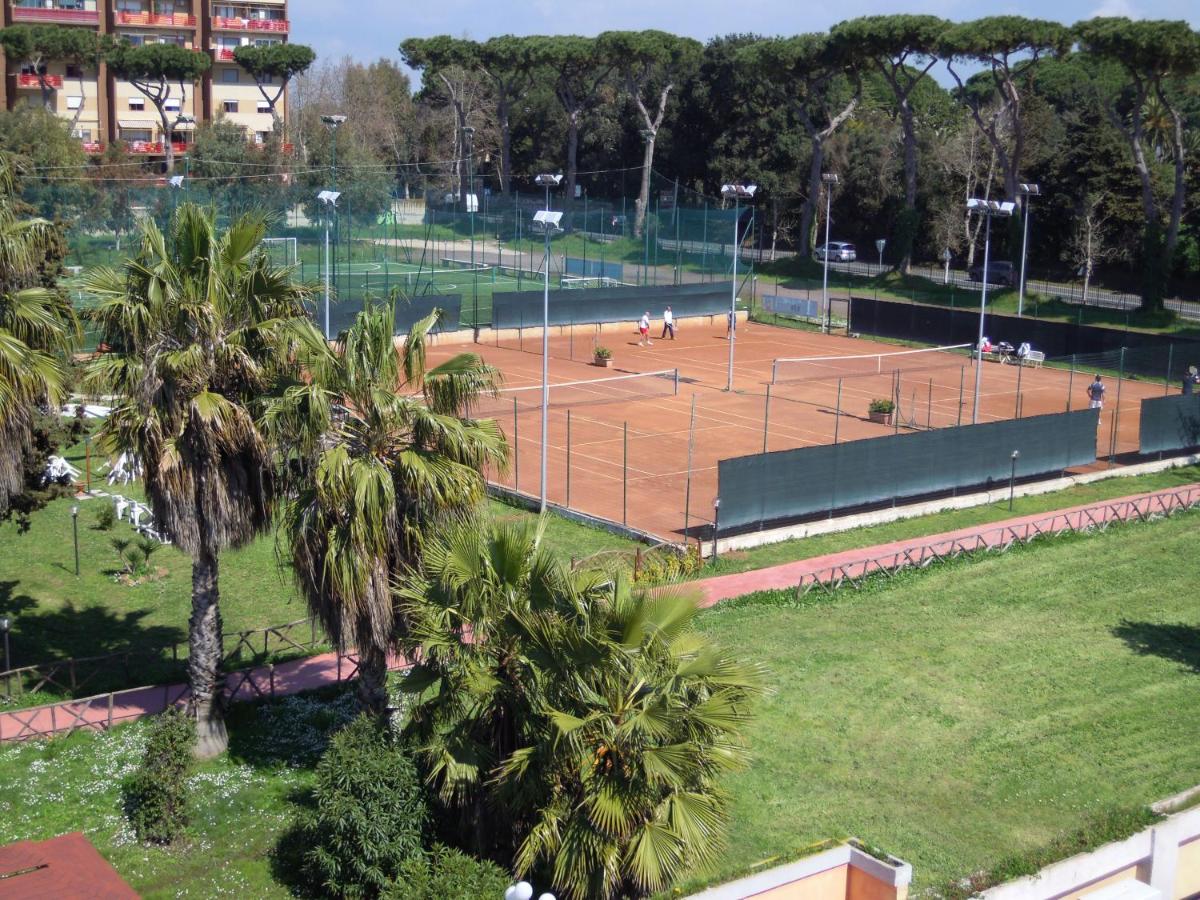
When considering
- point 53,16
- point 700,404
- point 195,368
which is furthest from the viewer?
point 53,16

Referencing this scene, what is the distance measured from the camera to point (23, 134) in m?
63.6

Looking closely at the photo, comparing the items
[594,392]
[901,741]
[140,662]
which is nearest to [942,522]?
[901,741]

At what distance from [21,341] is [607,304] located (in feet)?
147

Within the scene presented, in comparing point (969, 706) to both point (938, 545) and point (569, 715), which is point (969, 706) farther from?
point (569, 715)

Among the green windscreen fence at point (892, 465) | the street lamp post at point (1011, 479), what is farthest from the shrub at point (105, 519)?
the street lamp post at point (1011, 479)

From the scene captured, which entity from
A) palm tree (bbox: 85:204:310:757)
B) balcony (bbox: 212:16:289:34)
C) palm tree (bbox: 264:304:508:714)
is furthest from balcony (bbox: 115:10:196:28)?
palm tree (bbox: 264:304:508:714)

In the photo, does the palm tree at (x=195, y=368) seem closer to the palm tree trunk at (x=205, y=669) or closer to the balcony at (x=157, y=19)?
the palm tree trunk at (x=205, y=669)

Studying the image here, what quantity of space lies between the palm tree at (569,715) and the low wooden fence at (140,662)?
4.89 meters

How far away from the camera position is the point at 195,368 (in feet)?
51.9

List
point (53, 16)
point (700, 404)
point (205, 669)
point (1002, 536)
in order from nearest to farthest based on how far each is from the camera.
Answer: point (205, 669), point (1002, 536), point (700, 404), point (53, 16)

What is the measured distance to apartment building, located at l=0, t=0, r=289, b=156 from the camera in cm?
9056

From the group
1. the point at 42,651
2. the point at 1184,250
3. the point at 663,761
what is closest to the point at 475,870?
the point at 663,761

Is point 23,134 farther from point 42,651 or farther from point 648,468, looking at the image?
point 42,651

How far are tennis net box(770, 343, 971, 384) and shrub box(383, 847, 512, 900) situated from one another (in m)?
35.2
